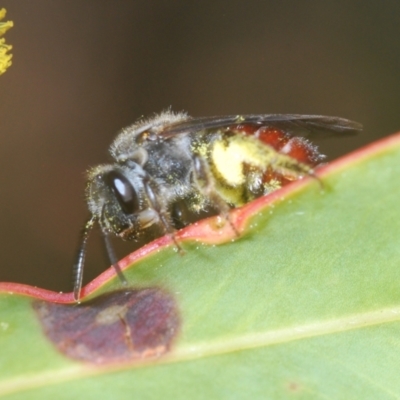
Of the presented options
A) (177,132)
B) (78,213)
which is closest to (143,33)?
(78,213)

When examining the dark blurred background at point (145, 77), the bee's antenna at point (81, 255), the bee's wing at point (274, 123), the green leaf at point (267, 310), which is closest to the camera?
the green leaf at point (267, 310)

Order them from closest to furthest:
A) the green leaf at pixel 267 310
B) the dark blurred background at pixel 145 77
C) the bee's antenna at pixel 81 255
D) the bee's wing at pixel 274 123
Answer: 1. the green leaf at pixel 267 310
2. the bee's antenna at pixel 81 255
3. the bee's wing at pixel 274 123
4. the dark blurred background at pixel 145 77

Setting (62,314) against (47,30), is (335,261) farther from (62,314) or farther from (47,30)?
(47,30)

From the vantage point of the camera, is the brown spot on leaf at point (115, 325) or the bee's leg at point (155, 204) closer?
the brown spot on leaf at point (115, 325)

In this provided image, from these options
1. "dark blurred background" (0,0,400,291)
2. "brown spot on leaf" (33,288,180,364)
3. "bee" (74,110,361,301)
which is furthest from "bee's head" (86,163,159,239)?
"dark blurred background" (0,0,400,291)

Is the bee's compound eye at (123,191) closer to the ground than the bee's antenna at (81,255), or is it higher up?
higher up

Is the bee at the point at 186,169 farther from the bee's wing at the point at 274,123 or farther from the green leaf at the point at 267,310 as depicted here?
the green leaf at the point at 267,310

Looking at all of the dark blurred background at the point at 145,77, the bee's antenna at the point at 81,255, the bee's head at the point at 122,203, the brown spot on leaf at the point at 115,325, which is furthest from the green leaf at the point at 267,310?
the dark blurred background at the point at 145,77
